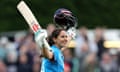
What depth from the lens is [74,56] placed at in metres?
18.2

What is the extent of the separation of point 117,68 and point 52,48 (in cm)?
848

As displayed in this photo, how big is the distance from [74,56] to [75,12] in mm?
8712

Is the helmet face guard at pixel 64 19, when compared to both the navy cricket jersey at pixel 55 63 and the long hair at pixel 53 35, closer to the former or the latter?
the long hair at pixel 53 35

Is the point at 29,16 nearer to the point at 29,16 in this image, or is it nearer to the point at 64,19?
the point at 29,16

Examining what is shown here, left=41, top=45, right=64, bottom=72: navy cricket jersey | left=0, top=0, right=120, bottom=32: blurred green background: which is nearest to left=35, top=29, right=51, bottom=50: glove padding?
left=41, top=45, right=64, bottom=72: navy cricket jersey

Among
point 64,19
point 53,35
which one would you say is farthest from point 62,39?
point 64,19

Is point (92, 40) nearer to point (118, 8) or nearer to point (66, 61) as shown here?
point (66, 61)

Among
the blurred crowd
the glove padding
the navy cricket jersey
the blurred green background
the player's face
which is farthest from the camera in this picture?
the blurred green background

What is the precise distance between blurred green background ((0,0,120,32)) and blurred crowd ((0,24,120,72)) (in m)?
7.16

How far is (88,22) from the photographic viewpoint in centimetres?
2723

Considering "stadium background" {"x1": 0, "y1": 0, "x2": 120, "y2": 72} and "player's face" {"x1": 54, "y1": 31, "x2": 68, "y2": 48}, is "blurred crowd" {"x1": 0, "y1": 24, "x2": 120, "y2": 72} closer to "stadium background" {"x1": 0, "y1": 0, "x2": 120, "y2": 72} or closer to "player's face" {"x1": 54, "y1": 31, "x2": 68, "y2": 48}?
"stadium background" {"x1": 0, "y1": 0, "x2": 120, "y2": 72}

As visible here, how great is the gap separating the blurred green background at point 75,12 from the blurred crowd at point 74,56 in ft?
23.5

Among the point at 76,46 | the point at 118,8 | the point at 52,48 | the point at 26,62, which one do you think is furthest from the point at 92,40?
the point at 52,48

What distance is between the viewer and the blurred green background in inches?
1039
